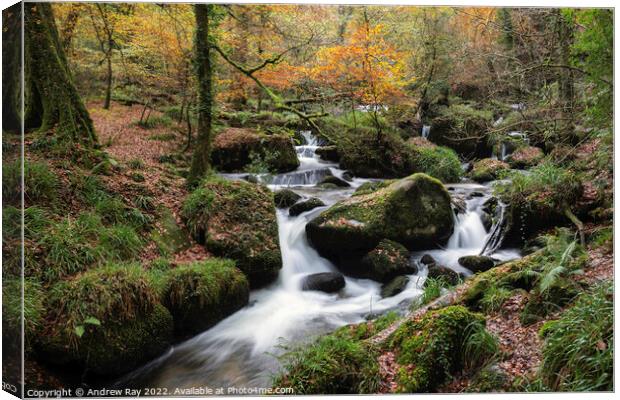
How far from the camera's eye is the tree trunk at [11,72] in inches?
124

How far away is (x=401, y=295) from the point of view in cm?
468

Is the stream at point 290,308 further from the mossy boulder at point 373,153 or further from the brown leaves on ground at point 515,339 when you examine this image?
the brown leaves on ground at point 515,339

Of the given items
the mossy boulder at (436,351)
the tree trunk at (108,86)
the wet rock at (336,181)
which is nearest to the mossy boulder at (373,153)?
the wet rock at (336,181)

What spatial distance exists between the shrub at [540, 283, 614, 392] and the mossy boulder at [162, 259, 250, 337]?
2967mm

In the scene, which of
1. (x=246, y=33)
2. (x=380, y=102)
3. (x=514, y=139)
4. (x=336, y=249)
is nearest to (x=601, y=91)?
(x=514, y=139)

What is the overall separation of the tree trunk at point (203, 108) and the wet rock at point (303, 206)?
1.33 m

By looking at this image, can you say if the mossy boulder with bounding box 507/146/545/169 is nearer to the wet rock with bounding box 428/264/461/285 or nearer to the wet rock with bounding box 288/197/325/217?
the wet rock with bounding box 428/264/461/285

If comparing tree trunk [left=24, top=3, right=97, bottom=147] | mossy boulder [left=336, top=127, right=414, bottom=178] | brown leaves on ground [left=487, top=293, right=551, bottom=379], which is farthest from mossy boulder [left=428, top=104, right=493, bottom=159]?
tree trunk [left=24, top=3, right=97, bottom=147]

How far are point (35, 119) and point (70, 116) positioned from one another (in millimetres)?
356

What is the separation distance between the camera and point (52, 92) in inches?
186

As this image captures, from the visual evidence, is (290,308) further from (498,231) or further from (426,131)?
(498,231)

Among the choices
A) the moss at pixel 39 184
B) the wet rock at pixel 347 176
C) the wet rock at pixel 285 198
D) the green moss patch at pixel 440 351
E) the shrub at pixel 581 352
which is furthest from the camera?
the wet rock at pixel 347 176

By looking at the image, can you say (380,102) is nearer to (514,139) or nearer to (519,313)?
(514,139)

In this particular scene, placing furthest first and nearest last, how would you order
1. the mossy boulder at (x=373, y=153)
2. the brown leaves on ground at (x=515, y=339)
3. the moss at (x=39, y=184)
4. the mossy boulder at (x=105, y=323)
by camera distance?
the mossy boulder at (x=373, y=153), the moss at (x=39, y=184), the mossy boulder at (x=105, y=323), the brown leaves on ground at (x=515, y=339)
